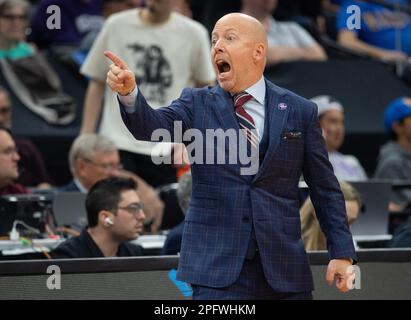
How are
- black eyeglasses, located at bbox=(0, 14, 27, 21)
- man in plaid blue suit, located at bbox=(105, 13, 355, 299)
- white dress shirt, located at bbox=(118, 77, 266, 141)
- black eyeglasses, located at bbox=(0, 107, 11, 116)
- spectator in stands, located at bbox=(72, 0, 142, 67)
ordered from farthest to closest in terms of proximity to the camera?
spectator in stands, located at bbox=(72, 0, 142, 67), black eyeglasses, located at bbox=(0, 14, 27, 21), black eyeglasses, located at bbox=(0, 107, 11, 116), white dress shirt, located at bbox=(118, 77, 266, 141), man in plaid blue suit, located at bbox=(105, 13, 355, 299)

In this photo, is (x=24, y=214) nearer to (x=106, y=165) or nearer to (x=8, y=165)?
(x=8, y=165)

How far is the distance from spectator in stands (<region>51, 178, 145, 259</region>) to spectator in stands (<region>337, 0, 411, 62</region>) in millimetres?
4278

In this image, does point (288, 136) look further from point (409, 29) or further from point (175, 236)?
point (409, 29)

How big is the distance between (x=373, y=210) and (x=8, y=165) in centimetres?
212

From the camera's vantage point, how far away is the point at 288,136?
4.37 meters

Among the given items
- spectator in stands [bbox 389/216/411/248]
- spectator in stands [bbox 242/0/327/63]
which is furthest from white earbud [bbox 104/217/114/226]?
spectator in stands [bbox 242/0/327/63]

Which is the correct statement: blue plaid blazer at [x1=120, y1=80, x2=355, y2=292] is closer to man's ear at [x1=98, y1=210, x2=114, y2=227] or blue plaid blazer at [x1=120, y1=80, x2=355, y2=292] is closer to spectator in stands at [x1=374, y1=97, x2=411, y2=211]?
man's ear at [x1=98, y1=210, x2=114, y2=227]

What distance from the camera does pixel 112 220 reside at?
6027 millimetres

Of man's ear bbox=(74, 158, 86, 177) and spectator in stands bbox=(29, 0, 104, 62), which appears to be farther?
spectator in stands bbox=(29, 0, 104, 62)

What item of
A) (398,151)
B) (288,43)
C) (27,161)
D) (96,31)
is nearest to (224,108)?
(27,161)

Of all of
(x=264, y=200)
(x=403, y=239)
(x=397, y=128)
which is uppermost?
(x=397, y=128)

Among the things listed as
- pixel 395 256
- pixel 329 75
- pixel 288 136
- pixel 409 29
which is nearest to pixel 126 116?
pixel 288 136

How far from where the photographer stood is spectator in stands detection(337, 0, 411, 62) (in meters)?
10.1

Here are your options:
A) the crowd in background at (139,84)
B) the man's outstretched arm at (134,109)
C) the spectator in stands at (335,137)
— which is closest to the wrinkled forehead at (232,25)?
the man's outstretched arm at (134,109)
